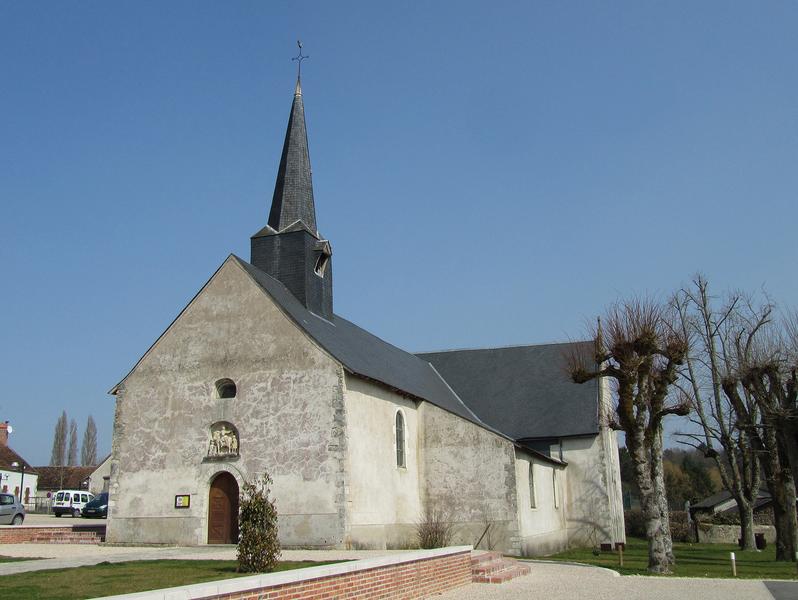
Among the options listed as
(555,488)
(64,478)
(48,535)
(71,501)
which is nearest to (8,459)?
(71,501)

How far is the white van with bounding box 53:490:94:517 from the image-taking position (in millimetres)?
41969

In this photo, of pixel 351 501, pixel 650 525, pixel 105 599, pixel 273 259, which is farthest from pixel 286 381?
pixel 105 599

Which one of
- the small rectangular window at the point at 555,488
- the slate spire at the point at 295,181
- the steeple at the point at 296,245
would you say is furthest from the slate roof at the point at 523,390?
the slate spire at the point at 295,181

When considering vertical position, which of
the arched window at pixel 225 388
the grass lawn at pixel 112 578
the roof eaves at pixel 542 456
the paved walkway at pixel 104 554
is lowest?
the paved walkway at pixel 104 554

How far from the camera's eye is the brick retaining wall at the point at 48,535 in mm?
21781

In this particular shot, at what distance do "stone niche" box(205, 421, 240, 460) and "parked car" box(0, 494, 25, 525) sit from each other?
13.3 meters

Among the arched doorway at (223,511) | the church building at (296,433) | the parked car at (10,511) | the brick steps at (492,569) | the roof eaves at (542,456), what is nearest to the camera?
the brick steps at (492,569)

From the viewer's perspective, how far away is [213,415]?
22250 mm

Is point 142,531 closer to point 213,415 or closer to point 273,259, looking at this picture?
point 213,415

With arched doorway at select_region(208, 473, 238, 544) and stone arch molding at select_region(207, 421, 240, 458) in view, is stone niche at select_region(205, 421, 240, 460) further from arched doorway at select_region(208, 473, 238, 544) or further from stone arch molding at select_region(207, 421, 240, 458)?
arched doorway at select_region(208, 473, 238, 544)

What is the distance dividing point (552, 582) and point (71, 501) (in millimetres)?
36298

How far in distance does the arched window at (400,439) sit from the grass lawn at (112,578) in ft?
33.0

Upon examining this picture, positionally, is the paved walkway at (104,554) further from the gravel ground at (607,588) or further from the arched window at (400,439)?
the arched window at (400,439)

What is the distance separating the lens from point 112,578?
1225 cm
